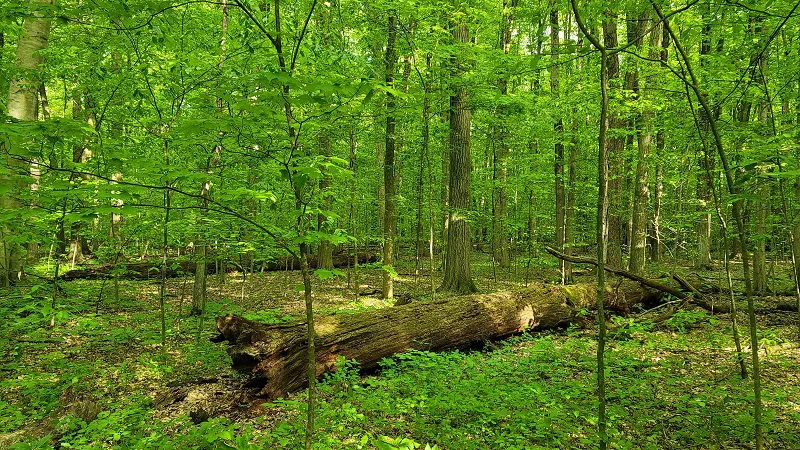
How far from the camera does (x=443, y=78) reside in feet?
26.8

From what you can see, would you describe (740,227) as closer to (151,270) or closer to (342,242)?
(342,242)

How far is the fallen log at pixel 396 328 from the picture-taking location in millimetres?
5055

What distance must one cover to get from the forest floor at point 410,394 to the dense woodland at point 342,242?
0.04 meters

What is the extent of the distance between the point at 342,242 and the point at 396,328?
3.96m

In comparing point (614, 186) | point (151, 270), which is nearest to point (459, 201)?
point (614, 186)

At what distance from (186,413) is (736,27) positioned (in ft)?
24.5

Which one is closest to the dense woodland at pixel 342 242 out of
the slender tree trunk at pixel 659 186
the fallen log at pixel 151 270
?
the slender tree trunk at pixel 659 186

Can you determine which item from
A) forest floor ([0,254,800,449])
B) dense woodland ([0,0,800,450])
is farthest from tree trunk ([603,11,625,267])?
forest floor ([0,254,800,449])

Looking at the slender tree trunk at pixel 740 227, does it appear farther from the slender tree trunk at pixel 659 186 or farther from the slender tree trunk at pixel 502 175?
the slender tree trunk at pixel 502 175

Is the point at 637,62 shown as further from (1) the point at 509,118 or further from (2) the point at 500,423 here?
(2) the point at 500,423

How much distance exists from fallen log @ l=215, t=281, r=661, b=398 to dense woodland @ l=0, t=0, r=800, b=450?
0.04 meters

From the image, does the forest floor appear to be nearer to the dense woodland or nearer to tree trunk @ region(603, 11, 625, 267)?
the dense woodland

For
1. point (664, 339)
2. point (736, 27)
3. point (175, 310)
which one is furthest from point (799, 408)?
point (175, 310)

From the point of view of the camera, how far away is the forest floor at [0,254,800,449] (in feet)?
12.3
